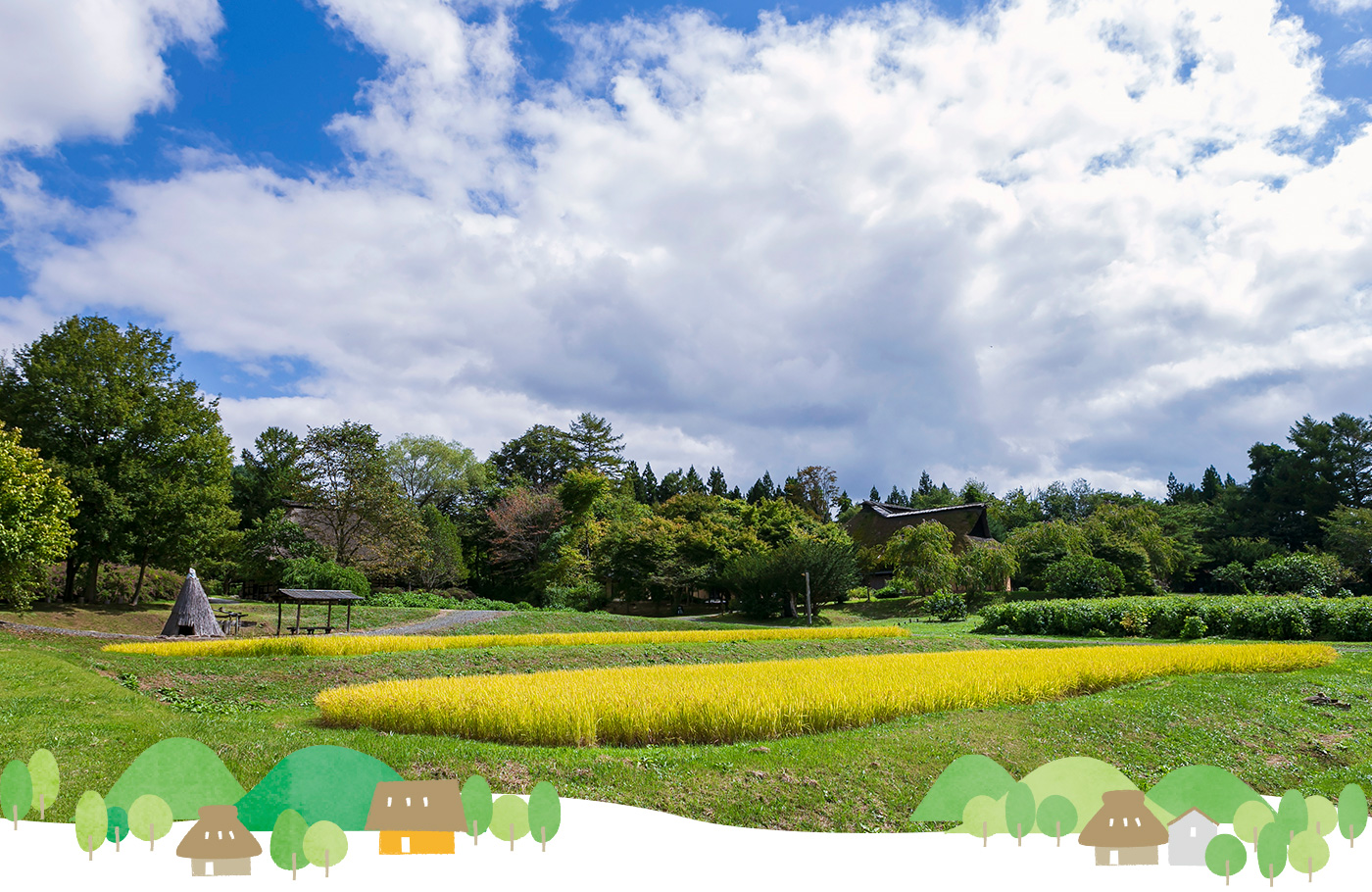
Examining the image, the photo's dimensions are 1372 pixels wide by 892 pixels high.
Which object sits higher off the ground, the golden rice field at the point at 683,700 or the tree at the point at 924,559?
the tree at the point at 924,559

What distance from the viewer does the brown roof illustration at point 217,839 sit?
3.87m

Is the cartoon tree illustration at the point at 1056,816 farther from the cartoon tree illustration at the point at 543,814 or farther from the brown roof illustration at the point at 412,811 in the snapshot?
the brown roof illustration at the point at 412,811

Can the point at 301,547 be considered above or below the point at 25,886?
above

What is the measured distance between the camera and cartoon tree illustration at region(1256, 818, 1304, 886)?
3.95 m

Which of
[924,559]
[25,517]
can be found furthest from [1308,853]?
[924,559]

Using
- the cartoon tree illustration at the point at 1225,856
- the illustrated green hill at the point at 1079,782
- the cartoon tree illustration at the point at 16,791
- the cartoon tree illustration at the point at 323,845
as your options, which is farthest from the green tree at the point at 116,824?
the cartoon tree illustration at the point at 1225,856

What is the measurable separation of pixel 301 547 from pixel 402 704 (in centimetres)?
3187

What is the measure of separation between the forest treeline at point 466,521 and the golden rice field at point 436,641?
7.13 m

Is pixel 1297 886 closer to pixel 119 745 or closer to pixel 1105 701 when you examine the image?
pixel 1105 701

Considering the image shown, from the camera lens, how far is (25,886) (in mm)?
3865

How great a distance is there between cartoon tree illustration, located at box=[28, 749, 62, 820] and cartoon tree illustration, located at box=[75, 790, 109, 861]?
78cm

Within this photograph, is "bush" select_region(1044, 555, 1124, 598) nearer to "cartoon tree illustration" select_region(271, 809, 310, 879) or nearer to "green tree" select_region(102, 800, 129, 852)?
"cartoon tree illustration" select_region(271, 809, 310, 879)

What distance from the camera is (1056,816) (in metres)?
4.29

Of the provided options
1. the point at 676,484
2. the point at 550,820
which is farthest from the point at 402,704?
the point at 676,484
